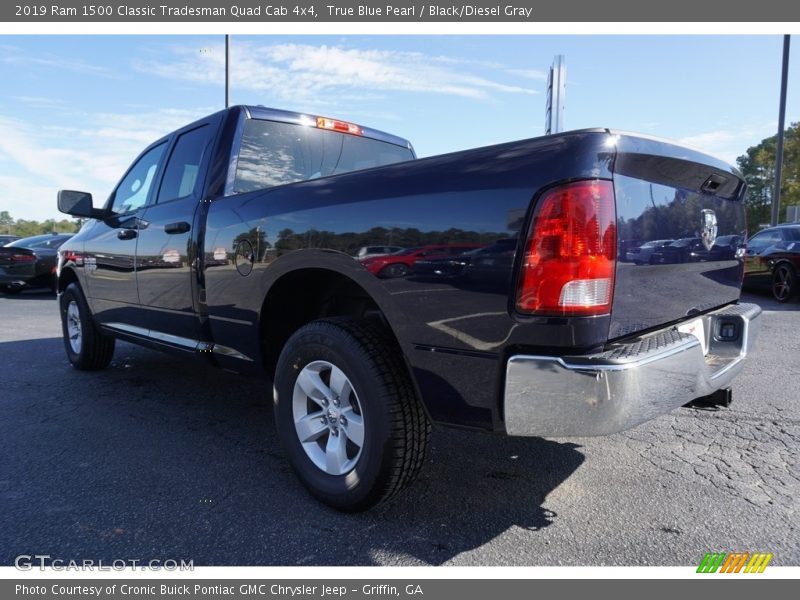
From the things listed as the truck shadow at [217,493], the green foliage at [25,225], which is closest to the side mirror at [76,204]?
the truck shadow at [217,493]

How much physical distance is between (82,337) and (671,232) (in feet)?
15.4

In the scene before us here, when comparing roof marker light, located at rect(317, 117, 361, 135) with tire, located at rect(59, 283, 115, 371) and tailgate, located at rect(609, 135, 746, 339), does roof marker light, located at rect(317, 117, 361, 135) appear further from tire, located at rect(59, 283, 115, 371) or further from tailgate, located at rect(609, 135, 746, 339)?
tire, located at rect(59, 283, 115, 371)

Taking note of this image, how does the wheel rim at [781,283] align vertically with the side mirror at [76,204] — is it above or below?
below

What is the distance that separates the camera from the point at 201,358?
11.1 feet

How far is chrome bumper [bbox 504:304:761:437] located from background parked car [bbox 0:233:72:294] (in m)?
12.7

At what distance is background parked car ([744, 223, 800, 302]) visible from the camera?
948 centimetres

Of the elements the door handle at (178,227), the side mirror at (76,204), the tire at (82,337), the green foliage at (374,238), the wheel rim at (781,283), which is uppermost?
the side mirror at (76,204)

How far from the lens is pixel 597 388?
181 cm

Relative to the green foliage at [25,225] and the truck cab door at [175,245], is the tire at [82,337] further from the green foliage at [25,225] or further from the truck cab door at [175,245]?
the green foliage at [25,225]

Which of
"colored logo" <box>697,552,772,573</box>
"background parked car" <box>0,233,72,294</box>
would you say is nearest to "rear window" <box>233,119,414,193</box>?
"colored logo" <box>697,552,772,573</box>

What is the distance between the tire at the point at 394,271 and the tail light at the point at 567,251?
1.61ft

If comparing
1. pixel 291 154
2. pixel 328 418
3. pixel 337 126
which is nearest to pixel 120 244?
pixel 291 154

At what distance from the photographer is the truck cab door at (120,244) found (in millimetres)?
4070

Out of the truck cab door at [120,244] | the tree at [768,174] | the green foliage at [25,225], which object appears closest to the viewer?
the truck cab door at [120,244]
